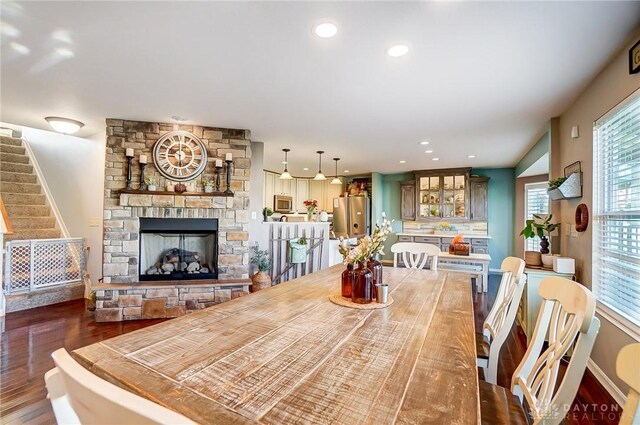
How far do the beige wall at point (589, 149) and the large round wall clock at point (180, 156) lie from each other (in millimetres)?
4052

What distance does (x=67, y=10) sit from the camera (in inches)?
65.9

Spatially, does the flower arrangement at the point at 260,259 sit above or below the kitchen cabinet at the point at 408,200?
below

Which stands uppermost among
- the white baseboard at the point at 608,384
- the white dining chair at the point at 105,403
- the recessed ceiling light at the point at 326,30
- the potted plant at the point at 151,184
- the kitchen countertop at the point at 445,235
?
the recessed ceiling light at the point at 326,30

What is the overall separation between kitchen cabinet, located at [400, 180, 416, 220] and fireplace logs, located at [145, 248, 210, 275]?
5.04 m

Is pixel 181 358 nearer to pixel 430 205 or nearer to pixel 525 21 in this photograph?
pixel 525 21

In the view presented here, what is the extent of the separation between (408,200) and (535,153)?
122 inches

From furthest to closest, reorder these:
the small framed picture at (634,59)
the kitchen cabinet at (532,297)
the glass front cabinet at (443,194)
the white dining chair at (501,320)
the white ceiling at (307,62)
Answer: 1. the glass front cabinet at (443,194)
2. the kitchen cabinet at (532,297)
3. the small framed picture at (634,59)
4. the white ceiling at (307,62)
5. the white dining chair at (501,320)

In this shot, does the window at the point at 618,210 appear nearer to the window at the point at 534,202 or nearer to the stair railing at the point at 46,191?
the window at the point at 534,202

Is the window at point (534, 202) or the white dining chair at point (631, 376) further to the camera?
the window at point (534, 202)

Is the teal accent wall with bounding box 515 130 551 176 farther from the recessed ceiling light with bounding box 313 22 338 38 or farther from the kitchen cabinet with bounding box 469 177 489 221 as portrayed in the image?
the recessed ceiling light with bounding box 313 22 338 38

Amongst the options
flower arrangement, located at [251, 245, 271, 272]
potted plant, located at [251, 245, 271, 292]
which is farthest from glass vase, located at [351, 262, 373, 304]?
flower arrangement, located at [251, 245, 271, 272]

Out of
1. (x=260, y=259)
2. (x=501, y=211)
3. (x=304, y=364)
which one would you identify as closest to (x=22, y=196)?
(x=260, y=259)

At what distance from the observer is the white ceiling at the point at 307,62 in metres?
Answer: 1.67

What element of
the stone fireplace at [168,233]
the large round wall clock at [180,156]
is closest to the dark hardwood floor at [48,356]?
the stone fireplace at [168,233]
